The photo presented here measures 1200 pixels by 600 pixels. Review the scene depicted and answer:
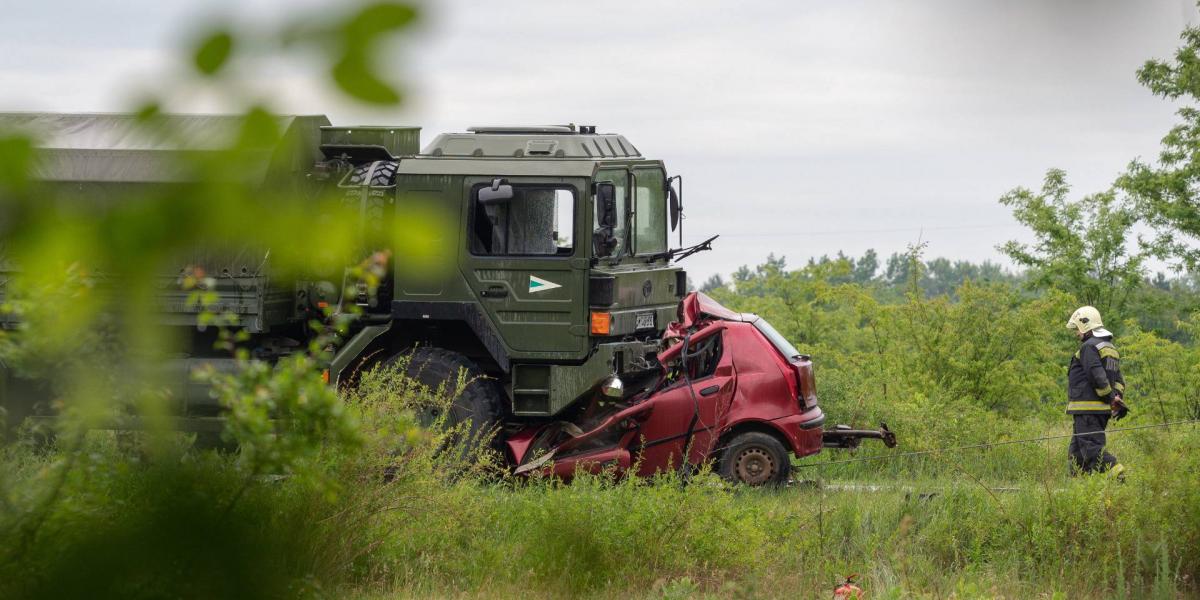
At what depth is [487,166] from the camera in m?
11.7

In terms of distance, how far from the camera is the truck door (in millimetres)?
11555

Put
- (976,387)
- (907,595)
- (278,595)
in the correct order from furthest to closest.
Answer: (976,387)
(907,595)
(278,595)

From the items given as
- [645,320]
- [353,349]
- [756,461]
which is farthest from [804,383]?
[353,349]

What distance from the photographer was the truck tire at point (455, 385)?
37.6 ft

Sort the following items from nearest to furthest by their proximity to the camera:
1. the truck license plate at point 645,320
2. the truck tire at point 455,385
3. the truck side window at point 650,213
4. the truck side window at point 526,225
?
the truck tire at point 455,385 → the truck side window at point 526,225 → the truck license plate at point 645,320 → the truck side window at point 650,213

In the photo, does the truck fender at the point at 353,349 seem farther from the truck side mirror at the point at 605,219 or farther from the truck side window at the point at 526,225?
the truck side mirror at the point at 605,219

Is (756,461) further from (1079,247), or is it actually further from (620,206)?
(1079,247)

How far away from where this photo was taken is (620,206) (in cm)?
1198

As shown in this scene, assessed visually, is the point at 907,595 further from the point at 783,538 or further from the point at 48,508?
the point at 48,508

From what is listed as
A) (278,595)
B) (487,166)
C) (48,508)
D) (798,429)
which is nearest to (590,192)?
(487,166)

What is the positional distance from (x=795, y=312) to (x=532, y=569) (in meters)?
18.4

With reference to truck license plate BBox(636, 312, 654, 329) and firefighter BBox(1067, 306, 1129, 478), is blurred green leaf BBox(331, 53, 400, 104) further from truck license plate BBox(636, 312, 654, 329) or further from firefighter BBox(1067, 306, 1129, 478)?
firefighter BBox(1067, 306, 1129, 478)

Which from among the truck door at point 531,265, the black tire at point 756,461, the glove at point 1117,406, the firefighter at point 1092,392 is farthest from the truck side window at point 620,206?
the glove at point 1117,406

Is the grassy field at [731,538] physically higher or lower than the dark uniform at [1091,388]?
lower
